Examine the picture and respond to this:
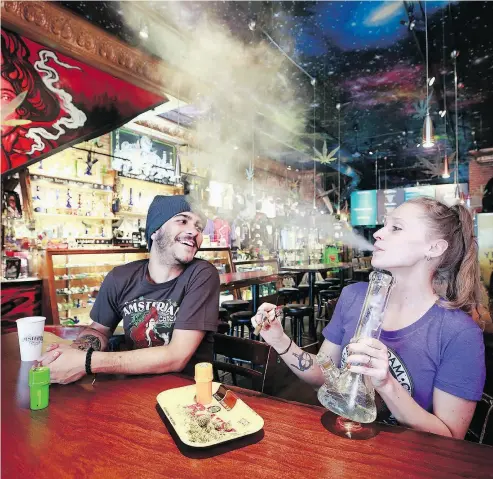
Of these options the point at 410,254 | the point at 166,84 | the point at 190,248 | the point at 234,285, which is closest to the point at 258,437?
the point at 410,254

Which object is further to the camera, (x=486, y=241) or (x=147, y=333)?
(x=486, y=241)

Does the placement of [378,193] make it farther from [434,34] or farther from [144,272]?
[144,272]

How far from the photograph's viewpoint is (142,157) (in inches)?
277

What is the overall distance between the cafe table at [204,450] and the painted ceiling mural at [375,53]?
459cm

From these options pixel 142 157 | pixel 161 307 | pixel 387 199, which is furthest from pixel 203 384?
pixel 387 199

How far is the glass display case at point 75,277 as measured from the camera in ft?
13.3

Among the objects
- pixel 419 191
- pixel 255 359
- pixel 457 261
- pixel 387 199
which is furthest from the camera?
pixel 387 199

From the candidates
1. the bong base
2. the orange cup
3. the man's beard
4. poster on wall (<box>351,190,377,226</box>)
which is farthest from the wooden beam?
poster on wall (<box>351,190,377,226</box>)

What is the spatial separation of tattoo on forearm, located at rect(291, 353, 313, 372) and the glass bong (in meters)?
0.36

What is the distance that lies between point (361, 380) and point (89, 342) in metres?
A: 1.36

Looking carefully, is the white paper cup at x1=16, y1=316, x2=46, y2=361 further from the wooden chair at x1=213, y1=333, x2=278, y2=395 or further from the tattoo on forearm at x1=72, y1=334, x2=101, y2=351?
the wooden chair at x1=213, y1=333, x2=278, y2=395

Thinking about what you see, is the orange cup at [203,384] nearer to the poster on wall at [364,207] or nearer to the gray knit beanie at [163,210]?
the gray knit beanie at [163,210]

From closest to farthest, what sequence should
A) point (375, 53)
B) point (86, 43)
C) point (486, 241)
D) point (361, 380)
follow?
1. point (361, 380)
2. point (86, 43)
3. point (375, 53)
4. point (486, 241)

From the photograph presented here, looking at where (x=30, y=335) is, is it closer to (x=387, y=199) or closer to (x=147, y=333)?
(x=147, y=333)
